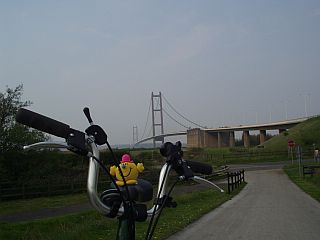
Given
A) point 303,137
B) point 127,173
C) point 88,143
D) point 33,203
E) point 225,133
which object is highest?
point 225,133

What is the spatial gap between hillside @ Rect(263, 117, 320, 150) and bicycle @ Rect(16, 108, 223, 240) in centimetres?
5980

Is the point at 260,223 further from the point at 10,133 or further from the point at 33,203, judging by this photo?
the point at 10,133

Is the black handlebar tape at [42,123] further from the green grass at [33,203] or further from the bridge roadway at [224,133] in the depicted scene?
the bridge roadway at [224,133]

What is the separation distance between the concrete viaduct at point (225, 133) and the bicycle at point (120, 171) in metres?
73.2

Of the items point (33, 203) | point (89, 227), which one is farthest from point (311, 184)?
point (89, 227)

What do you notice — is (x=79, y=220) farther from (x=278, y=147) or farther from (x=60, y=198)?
(x=278, y=147)

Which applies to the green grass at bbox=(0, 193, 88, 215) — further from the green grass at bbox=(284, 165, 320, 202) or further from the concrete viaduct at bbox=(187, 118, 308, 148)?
the concrete viaduct at bbox=(187, 118, 308, 148)

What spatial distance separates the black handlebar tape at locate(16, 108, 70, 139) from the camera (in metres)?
2.00

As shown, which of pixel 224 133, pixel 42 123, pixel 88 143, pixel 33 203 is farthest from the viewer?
pixel 224 133

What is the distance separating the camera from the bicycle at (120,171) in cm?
207

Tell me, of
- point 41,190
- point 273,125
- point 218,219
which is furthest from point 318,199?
point 273,125

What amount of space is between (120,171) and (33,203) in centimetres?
2130

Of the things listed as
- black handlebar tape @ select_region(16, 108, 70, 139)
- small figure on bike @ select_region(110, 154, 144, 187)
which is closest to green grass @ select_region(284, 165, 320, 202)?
small figure on bike @ select_region(110, 154, 144, 187)

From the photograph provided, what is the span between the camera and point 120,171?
95.0 inches
